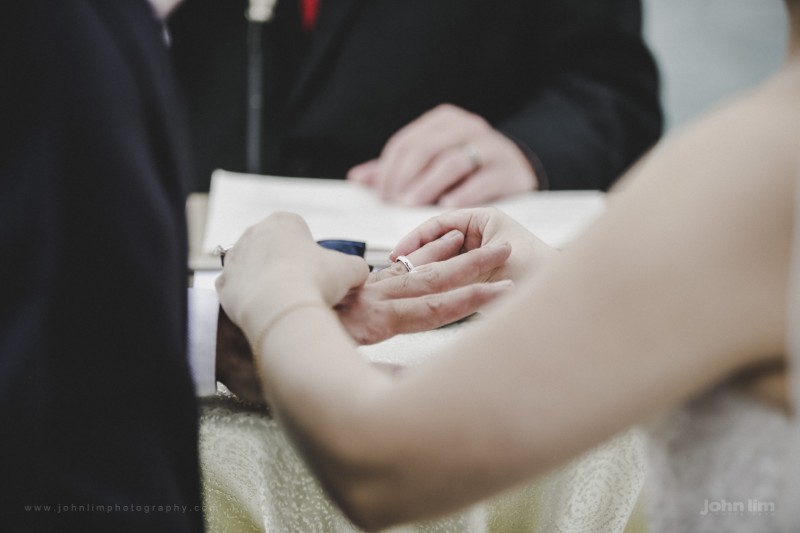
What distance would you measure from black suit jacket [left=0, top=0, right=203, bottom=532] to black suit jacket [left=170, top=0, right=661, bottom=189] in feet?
2.72

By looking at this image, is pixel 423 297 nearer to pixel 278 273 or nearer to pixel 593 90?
pixel 278 273

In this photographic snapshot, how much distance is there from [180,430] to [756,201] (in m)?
0.34

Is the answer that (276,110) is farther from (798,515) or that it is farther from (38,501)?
(798,515)

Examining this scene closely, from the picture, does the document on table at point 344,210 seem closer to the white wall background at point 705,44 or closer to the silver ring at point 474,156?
the silver ring at point 474,156

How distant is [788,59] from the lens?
14.2 inches

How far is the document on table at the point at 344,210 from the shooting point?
72 centimetres

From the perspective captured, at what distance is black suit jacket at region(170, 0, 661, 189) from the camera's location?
1238 mm

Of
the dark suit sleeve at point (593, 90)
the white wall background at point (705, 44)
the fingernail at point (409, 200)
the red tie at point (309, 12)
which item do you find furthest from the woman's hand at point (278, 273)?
the white wall background at point (705, 44)

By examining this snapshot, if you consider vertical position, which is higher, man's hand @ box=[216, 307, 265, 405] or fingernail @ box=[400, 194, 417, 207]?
man's hand @ box=[216, 307, 265, 405]

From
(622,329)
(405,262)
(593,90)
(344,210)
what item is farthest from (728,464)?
(593,90)

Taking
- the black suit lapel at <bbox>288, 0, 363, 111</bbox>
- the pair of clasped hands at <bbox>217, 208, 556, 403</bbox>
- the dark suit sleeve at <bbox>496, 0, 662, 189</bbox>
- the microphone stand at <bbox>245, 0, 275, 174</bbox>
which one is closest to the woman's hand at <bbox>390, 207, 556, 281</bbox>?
the pair of clasped hands at <bbox>217, 208, 556, 403</bbox>

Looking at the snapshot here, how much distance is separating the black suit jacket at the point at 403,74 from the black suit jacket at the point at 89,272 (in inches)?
32.6

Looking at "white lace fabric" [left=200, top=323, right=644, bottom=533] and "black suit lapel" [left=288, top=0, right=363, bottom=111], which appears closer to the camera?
"white lace fabric" [left=200, top=323, right=644, bottom=533]

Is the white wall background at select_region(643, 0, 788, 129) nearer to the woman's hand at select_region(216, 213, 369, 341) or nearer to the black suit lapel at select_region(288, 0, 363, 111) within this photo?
the black suit lapel at select_region(288, 0, 363, 111)
